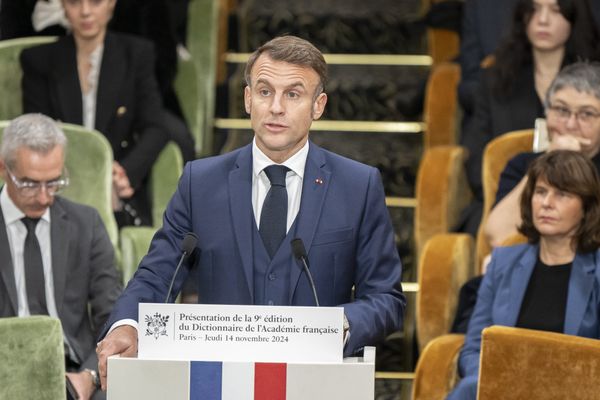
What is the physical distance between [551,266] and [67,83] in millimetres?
1948

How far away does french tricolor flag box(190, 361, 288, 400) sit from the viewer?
7.27 ft

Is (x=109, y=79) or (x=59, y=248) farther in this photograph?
(x=109, y=79)

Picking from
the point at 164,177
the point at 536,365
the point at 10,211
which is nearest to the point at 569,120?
the point at 536,365

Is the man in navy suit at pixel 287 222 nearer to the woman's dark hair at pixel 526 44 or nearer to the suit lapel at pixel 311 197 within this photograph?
the suit lapel at pixel 311 197

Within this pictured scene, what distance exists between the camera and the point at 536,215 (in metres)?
3.61

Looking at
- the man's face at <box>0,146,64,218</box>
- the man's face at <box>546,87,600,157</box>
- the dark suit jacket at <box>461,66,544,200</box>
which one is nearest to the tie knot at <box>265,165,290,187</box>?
the man's face at <box>0,146,64,218</box>

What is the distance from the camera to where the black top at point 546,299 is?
3598 millimetres

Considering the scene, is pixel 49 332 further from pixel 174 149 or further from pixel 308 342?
pixel 174 149

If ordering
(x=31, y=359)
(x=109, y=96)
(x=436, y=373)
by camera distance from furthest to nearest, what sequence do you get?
(x=109, y=96)
(x=436, y=373)
(x=31, y=359)

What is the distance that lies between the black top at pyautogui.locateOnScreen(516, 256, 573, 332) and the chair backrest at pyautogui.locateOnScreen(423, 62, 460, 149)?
1.73m

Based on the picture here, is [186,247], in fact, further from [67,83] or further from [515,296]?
[67,83]

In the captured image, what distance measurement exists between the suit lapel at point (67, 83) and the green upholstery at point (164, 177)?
32 centimetres

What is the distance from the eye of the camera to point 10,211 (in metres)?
3.66

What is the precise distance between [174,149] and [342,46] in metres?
1.64
